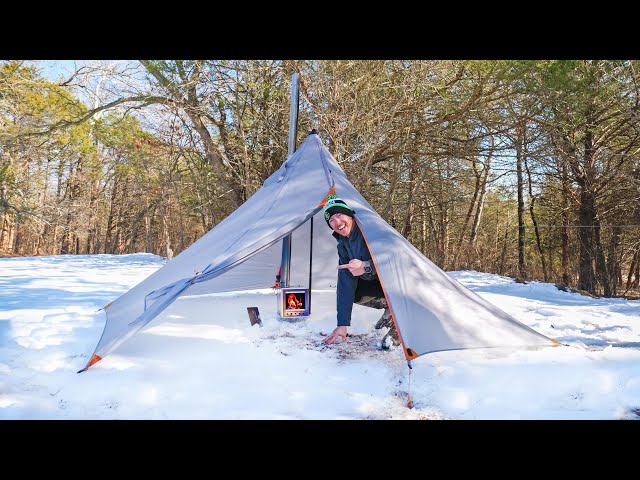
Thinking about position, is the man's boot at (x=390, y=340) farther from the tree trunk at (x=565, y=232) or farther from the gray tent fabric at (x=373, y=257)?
the tree trunk at (x=565, y=232)

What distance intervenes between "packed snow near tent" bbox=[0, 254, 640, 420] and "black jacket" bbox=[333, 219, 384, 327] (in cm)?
26

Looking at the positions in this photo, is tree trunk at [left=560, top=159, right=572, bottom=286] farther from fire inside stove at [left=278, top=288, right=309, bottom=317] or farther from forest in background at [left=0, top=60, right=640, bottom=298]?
fire inside stove at [left=278, top=288, right=309, bottom=317]

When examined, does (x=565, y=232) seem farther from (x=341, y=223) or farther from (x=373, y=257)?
(x=373, y=257)

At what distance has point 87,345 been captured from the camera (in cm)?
303

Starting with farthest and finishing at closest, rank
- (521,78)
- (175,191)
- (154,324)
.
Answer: (175,191)
(521,78)
(154,324)

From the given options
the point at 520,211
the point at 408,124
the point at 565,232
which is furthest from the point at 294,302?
the point at 520,211

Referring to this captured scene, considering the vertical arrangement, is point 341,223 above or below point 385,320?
above

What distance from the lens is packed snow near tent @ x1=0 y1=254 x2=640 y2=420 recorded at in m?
2.14

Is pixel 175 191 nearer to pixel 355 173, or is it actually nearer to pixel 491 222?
pixel 355 173

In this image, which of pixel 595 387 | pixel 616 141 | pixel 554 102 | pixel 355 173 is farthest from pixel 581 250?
pixel 595 387

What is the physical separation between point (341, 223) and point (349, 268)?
0.30 meters

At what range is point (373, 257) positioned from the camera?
2852mm

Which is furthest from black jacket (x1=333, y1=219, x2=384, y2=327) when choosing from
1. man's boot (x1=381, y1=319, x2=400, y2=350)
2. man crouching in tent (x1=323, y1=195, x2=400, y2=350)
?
man's boot (x1=381, y1=319, x2=400, y2=350)
